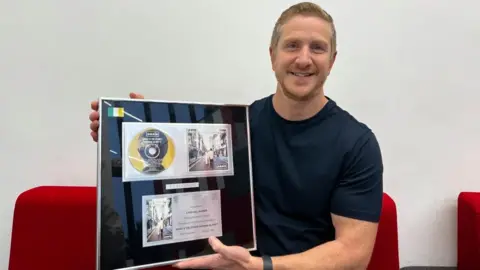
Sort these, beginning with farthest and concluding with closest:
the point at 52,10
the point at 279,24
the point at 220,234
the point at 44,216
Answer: the point at 52,10 → the point at 44,216 → the point at 279,24 → the point at 220,234

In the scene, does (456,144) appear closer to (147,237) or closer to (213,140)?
(213,140)

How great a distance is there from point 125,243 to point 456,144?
1177 mm

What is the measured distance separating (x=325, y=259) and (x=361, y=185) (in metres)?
0.21

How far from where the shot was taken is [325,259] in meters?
1.00

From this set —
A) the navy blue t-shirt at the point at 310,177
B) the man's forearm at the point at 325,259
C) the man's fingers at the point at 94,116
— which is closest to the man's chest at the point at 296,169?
the navy blue t-shirt at the point at 310,177

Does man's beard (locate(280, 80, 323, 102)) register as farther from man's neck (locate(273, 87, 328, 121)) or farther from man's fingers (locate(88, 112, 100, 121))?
man's fingers (locate(88, 112, 100, 121))

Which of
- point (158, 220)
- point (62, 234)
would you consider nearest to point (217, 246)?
point (158, 220)

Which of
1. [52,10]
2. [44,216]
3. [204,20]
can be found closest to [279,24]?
[204,20]

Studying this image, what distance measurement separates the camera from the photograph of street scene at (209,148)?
1.02 metres

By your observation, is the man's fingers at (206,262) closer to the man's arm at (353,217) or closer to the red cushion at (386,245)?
the man's arm at (353,217)

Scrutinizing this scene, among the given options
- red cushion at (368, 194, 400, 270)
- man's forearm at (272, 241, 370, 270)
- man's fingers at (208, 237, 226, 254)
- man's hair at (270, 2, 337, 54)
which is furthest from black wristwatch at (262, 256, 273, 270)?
man's hair at (270, 2, 337, 54)

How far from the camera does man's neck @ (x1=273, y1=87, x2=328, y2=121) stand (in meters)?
1.13

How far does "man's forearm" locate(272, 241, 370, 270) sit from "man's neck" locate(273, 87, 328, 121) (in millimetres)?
352

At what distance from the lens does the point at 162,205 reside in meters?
0.97
